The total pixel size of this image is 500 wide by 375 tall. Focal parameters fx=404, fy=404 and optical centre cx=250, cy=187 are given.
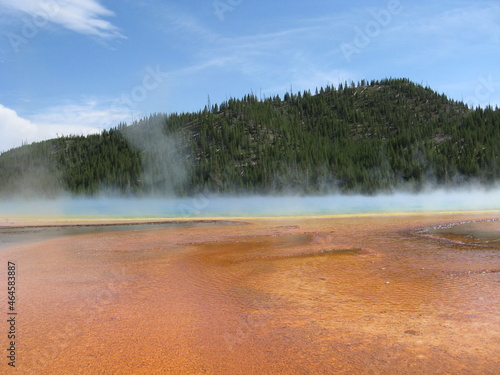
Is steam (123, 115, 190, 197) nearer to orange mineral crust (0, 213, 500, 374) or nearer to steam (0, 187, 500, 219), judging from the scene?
steam (0, 187, 500, 219)

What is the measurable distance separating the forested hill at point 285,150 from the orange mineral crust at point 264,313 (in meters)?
92.8

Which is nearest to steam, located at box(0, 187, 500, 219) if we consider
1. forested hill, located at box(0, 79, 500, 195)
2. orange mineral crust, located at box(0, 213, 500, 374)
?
forested hill, located at box(0, 79, 500, 195)

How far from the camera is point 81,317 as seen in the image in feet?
31.0

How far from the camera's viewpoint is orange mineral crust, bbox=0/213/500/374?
22.4 feet

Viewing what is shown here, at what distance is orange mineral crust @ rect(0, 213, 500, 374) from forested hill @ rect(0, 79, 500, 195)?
9278 centimetres

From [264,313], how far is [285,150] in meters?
124

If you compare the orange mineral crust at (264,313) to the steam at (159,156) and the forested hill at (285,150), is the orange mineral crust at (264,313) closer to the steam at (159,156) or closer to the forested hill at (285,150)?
the forested hill at (285,150)

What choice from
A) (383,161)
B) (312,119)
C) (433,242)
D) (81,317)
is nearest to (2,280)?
(81,317)

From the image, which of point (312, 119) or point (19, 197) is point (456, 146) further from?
point (19, 197)

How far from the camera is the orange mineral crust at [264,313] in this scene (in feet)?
22.4

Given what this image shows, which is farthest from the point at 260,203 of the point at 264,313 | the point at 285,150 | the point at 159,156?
the point at 264,313

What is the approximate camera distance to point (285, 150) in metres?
132

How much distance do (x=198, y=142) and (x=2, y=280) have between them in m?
129

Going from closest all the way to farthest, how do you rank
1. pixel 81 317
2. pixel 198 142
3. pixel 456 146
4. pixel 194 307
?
pixel 81 317 < pixel 194 307 < pixel 456 146 < pixel 198 142
